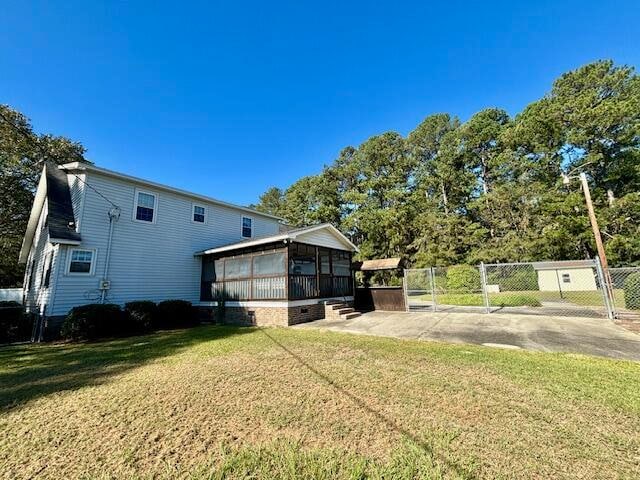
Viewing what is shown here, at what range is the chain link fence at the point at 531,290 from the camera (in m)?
9.81

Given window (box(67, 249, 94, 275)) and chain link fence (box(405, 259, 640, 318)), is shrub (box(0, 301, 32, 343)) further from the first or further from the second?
chain link fence (box(405, 259, 640, 318))

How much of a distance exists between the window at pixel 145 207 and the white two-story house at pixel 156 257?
0.04 m

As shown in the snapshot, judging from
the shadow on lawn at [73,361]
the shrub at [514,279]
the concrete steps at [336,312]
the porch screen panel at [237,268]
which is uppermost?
the porch screen panel at [237,268]

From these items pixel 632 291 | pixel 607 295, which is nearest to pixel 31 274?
pixel 607 295

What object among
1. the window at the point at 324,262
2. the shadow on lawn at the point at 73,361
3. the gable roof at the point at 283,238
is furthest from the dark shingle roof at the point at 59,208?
the window at the point at 324,262

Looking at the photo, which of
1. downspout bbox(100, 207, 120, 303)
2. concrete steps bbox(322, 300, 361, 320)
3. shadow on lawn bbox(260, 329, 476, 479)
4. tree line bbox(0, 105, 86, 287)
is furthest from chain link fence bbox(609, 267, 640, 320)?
tree line bbox(0, 105, 86, 287)

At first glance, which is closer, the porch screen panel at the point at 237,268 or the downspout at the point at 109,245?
the downspout at the point at 109,245

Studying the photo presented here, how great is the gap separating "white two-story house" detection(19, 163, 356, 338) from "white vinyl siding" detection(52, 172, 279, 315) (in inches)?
1.4

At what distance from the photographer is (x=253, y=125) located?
59.1 ft

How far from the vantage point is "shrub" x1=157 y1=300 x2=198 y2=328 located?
10.7m

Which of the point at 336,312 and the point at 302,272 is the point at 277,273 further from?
the point at 336,312

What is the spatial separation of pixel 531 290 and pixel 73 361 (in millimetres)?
24181

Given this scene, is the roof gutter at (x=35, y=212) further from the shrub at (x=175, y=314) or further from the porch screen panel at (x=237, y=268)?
the porch screen panel at (x=237, y=268)

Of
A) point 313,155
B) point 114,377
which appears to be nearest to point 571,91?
point 313,155
